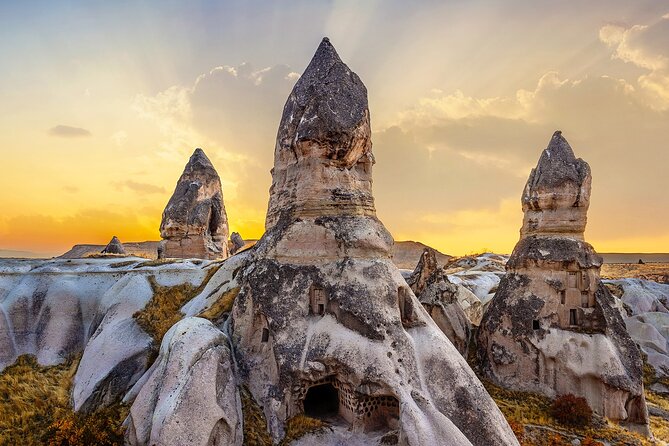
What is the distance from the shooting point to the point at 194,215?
26.7 meters

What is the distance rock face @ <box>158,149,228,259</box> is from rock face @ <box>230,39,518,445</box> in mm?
14241

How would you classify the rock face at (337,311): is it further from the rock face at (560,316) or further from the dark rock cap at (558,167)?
the dark rock cap at (558,167)

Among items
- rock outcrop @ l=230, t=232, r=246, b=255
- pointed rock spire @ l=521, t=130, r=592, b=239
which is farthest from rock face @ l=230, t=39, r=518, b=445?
rock outcrop @ l=230, t=232, r=246, b=255

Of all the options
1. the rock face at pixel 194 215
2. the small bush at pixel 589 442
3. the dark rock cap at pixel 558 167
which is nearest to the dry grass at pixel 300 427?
the small bush at pixel 589 442

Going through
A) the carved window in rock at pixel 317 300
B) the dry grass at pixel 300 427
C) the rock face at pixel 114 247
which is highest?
the rock face at pixel 114 247

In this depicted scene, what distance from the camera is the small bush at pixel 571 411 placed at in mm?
14750

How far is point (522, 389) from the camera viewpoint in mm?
16734

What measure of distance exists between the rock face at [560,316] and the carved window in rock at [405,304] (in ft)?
26.1

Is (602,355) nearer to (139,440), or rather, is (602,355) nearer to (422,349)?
(422,349)

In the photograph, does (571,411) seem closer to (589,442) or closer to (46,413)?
(589,442)

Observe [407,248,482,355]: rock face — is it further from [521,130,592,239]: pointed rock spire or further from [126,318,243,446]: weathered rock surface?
[126,318,243,446]: weathered rock surface

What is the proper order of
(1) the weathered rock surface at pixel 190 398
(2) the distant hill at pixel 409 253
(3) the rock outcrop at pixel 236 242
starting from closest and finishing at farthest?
(1) the weathered rock surface at pixel 190 398, (3) the rock outcrop at pixel 236 242, (2) the distant hill at pixel 409 253

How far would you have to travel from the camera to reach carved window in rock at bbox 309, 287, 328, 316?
11.6m

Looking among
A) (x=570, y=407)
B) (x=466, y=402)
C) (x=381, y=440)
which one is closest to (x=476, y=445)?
(x=466, y=402)
